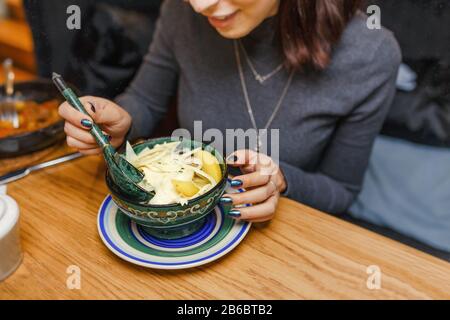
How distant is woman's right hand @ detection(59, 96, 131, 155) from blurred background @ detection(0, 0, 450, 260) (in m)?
0.06

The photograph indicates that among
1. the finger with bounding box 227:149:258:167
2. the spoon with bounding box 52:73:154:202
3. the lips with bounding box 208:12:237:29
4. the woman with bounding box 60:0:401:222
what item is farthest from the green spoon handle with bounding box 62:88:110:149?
the lips with bounding box 208:12:237:29

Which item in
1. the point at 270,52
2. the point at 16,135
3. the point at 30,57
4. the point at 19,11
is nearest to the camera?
the point at 16,135

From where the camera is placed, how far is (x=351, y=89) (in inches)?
45.9

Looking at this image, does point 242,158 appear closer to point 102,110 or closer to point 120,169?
point 120,169

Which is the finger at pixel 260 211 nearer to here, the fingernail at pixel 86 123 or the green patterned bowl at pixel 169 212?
the green patterned bowl at pixel 169 212

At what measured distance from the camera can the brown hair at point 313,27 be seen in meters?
1.12

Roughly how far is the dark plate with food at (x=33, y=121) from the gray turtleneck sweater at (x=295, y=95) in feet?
0.64

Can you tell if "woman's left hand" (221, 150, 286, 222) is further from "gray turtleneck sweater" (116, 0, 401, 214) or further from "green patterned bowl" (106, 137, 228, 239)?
"gray turtleneck sweater" (116, 0, 401, 214)

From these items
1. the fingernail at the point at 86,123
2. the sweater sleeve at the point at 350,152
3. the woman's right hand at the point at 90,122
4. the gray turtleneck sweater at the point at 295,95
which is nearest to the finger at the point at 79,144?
the woman's right hand at the point at 90,122

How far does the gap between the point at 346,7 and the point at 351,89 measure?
213 mm

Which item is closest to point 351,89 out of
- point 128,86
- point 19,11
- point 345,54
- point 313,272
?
point 345,54

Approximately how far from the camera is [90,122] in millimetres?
858

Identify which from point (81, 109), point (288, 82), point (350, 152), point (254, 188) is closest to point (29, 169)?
point (81, 109)
